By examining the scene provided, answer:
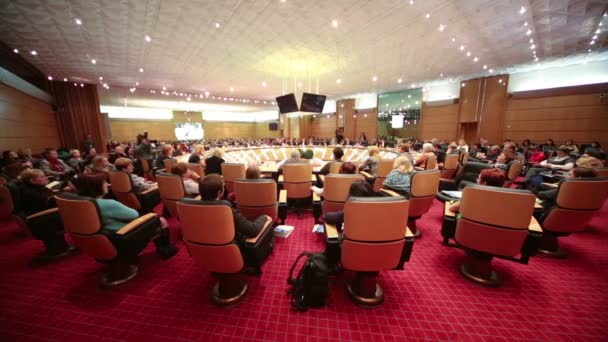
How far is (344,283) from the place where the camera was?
2.20m

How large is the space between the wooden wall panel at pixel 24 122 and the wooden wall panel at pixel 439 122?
57.4 feet

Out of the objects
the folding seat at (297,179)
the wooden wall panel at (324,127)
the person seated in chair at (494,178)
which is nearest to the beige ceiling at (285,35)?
the folding seat at (297,179)

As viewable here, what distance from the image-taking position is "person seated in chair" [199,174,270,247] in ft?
5.72

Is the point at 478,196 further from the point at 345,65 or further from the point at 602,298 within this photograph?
the point at 345,65

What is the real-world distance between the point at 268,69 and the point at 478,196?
8.59m

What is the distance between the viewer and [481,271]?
2.22m

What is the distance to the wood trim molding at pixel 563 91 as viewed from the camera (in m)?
7.89

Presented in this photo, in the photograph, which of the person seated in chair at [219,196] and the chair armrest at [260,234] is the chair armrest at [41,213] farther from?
the chair armrest at [260,234]

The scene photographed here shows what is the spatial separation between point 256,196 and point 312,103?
7869 millimetres

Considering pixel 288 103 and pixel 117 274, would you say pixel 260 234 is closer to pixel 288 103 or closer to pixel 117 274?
pixel 117 274

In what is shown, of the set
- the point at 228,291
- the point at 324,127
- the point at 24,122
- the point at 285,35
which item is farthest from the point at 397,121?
the point at 24,122

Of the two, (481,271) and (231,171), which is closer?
(481,271)

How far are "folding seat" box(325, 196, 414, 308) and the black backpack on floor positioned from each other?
0.22m

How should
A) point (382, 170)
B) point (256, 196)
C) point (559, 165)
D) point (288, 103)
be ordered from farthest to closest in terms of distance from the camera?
point (288, 103), point (559, 165), point (382, 170), point (256, 196)
